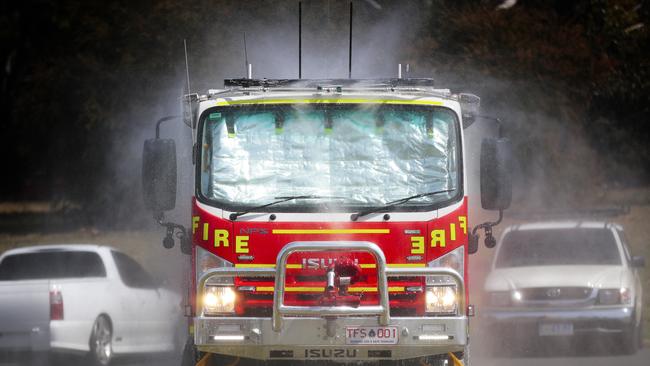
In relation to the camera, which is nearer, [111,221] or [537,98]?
[537,98]

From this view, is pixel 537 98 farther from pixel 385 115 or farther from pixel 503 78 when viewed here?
pixel 385 115

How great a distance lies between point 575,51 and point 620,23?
3.70 m

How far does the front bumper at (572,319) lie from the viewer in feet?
58.5

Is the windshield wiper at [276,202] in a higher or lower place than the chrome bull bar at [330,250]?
higher

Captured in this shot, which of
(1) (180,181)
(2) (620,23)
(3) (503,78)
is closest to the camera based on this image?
(1) (180,181)

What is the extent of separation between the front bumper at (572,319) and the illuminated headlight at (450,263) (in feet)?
21.5

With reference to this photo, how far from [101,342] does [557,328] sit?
18.6 ft

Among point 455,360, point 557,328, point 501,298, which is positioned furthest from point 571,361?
point 455,360

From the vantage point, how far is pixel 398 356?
443 inches

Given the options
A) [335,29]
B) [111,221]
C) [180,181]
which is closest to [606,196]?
[111,221]

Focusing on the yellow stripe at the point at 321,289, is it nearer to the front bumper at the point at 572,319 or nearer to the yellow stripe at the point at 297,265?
the yellow stripe at the point at 297,265

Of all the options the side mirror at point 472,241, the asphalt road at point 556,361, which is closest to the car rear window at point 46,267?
the asphalt road at point 556,361

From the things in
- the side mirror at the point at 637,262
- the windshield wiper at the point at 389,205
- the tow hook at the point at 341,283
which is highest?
the windshield wiper at the point at 389,205

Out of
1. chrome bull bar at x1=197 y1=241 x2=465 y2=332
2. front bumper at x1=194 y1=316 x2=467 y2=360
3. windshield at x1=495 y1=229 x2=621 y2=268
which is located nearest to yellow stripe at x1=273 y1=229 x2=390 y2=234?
chrome bull bar at x1=197 y1=241 x2=465 y2=332
